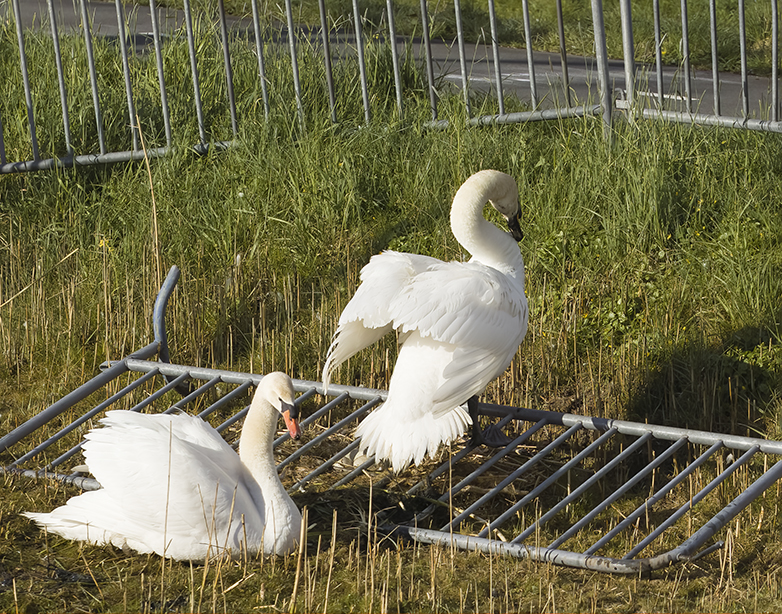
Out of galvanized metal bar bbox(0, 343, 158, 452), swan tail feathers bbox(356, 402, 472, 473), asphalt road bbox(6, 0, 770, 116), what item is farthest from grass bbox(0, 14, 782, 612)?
asphalt road bbox(6, 0, 770, 116)

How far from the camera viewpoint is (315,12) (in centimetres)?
1526

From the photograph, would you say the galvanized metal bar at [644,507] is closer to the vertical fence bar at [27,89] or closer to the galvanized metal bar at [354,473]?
the galvanized metal bar at [354,473]

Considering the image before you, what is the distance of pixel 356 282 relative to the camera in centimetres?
633

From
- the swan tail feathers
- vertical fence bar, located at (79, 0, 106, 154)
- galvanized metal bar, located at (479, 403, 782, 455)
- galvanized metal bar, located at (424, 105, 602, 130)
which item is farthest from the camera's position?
vertical fence bar, located at (79, 0, 106, 154)

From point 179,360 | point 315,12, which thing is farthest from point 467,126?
point 315,12

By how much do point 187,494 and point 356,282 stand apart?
2.70m

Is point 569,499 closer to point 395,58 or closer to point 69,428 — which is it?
point 69,428

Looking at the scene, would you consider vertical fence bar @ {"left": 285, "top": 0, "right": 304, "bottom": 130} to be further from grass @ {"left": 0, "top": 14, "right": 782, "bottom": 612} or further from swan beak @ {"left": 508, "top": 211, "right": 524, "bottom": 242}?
swan beak @ {"left": 508, "top": 211, "right": 524, "bottom": 242}

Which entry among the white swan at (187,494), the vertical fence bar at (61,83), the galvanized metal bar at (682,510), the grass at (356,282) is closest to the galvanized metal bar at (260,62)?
the grass at (356,282)

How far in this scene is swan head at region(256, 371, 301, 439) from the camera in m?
3.88

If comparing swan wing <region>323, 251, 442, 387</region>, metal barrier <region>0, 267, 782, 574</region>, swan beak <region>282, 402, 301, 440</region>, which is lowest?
metal barrier <region>0, 267, 782, 574</region>

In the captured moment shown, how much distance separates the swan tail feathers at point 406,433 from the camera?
4242 mm

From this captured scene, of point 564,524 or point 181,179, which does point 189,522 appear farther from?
point 181,179

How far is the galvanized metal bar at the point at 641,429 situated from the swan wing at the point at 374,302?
2.26 ft
